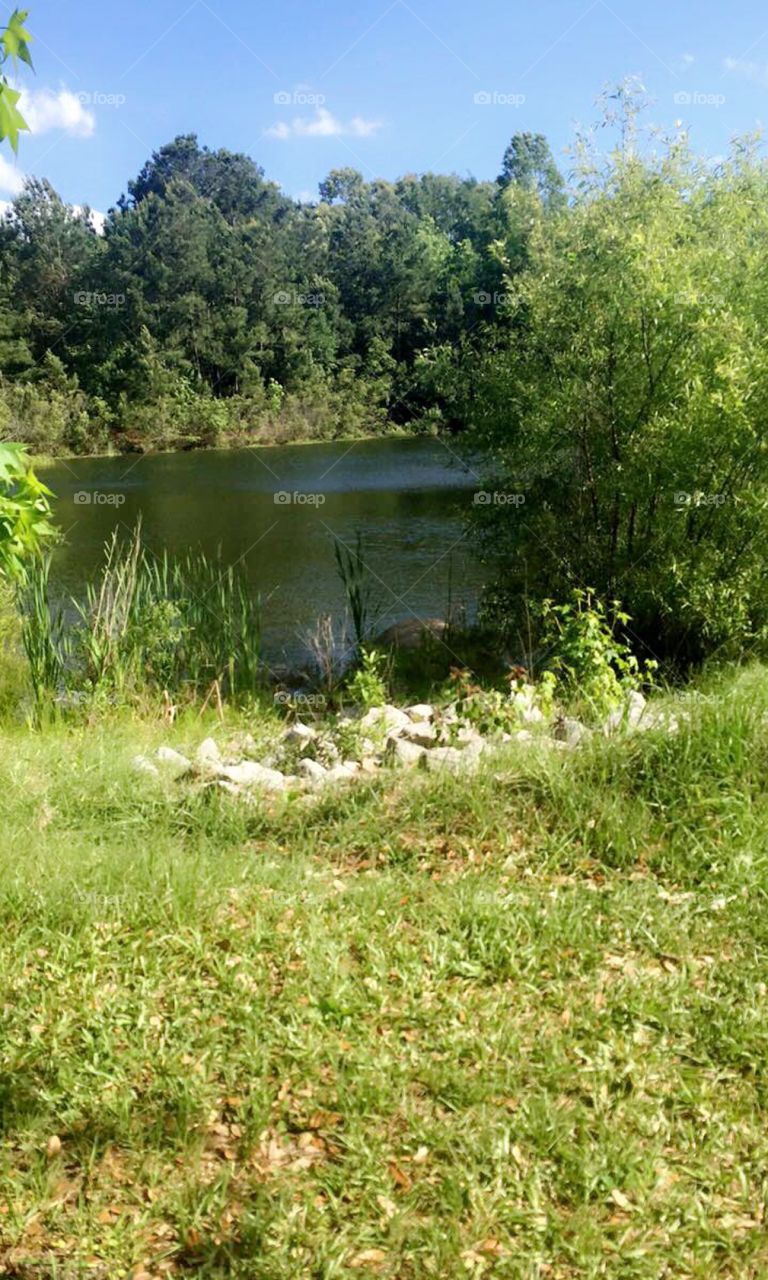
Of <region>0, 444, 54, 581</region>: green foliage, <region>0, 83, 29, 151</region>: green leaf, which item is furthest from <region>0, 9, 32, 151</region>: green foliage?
<region>0, 444, 54, 581</region>: green foliage

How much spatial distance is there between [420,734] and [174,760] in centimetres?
129

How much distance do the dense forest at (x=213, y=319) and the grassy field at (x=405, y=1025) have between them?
36.2 metres

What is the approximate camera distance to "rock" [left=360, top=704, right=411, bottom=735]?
5.34m

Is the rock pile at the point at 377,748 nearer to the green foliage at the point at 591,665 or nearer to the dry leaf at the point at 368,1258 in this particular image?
the green foliage at the point at 591,665

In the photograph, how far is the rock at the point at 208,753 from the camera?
513cm

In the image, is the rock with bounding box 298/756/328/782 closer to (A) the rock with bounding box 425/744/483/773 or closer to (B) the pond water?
(A) the rock with bounding box 425/744/483/773

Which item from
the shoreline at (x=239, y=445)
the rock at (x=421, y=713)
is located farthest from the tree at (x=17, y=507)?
the shoreline at (x=239, y=445)

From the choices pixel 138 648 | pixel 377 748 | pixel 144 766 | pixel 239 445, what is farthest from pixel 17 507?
pixel 239 445

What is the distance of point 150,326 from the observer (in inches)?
1805

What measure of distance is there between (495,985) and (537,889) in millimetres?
524

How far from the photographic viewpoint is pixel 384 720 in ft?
17.8

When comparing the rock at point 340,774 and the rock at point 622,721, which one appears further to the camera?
the rock at point 340,774

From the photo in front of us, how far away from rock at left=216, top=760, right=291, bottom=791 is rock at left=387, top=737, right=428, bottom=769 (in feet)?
1.66

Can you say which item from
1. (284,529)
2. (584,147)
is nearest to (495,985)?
(584,147)
